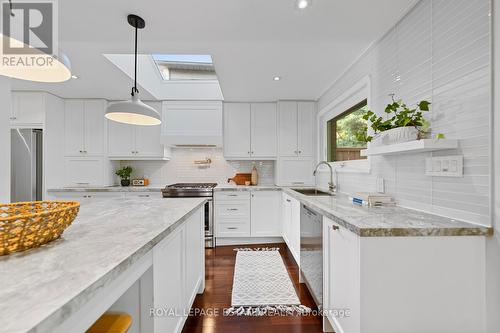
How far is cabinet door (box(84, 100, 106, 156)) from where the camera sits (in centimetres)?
385

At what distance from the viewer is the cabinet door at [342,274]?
3.98 ft

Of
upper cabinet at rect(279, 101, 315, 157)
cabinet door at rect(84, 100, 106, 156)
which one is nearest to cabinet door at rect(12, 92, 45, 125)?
cabinet door at rect(84, 100, 106, 156)

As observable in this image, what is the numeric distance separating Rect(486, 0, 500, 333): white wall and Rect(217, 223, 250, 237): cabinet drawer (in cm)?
280

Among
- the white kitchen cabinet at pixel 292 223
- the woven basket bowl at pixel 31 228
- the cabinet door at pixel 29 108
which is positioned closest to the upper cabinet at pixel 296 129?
the white kitchen cabinet at pixel 292 223

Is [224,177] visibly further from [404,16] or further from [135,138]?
[404,16]

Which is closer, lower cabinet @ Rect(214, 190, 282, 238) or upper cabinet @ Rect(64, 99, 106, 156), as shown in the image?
lower cabinet @ Rect(214, 190, 282, 238)

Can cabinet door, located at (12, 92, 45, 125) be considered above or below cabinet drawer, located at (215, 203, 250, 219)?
above

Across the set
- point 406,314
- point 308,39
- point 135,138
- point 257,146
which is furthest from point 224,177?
point 406,314

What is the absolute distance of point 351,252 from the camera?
126cm

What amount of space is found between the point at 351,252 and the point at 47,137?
424 centimetres

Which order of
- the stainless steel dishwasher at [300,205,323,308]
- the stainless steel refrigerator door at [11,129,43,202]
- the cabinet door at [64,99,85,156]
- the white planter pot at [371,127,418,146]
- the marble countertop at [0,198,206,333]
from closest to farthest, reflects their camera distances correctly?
the marble countertop at [0,198,206,333] → the white planter pot at [371,127,418,146] → the stainless steel dishwasher at [300,205,323,308] → the stainless steel refrigerator door at [11,129,43,202] → the cabinet door at [64,99,85,156]

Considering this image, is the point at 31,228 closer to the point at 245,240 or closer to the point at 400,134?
the point at 400,134

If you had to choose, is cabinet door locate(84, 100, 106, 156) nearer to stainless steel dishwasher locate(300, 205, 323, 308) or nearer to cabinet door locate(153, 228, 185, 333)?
cabinet door locate(153, 228, 185, 333)

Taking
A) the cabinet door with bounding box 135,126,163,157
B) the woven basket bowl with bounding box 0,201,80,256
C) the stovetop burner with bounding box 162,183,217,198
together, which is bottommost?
the stovetop burner with bounding box 162,183,217,198
